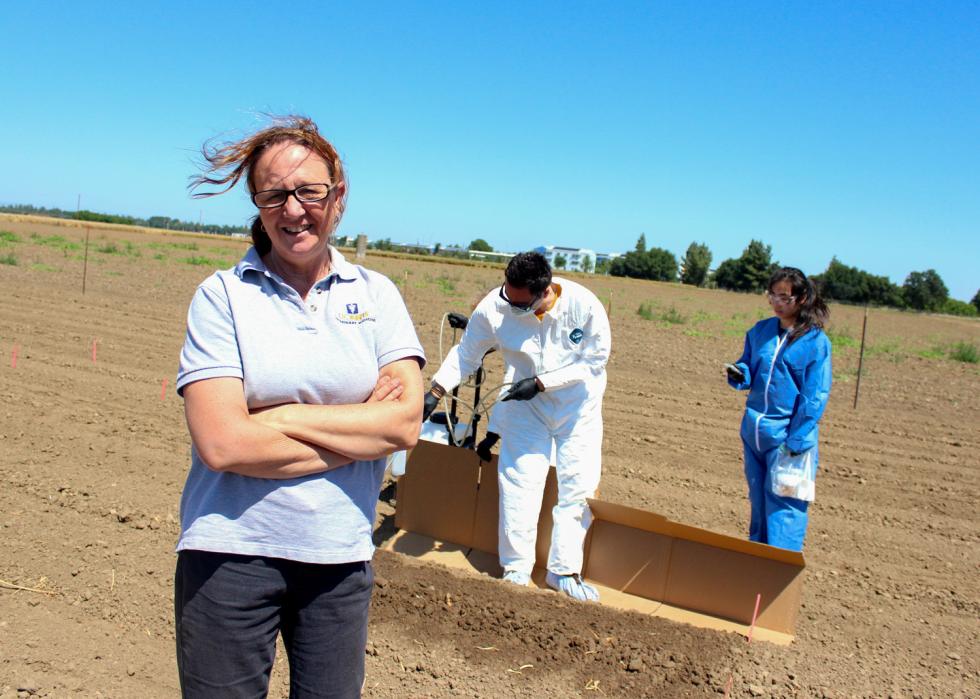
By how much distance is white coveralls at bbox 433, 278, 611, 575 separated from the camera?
4.02 metres

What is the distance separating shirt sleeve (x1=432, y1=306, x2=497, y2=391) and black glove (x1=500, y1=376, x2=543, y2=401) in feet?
1.32

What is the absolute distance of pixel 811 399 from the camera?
3795 millimetres

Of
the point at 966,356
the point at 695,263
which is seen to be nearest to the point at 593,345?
the point at 966,356

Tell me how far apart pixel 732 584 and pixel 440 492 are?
1696mm

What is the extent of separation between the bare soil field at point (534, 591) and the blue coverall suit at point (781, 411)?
1.85 ft

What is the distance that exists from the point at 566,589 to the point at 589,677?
789mm

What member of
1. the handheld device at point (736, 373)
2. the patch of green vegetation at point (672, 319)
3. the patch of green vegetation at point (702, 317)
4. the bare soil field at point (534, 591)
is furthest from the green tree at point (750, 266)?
the handheld device at point (736, 373)

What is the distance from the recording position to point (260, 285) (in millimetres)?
1698

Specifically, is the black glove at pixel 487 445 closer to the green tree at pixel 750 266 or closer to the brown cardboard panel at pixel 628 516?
the brown cardboard panel at pixel 628 516

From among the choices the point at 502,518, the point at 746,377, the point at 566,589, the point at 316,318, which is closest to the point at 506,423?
the point at 502,518

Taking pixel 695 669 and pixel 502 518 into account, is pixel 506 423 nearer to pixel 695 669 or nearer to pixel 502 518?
pixel 502 518

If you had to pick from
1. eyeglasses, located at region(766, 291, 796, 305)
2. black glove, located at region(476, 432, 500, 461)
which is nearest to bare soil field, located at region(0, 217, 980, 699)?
black glove, located at region(476, 432, 500, 461)

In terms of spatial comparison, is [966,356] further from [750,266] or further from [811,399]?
[750,266]

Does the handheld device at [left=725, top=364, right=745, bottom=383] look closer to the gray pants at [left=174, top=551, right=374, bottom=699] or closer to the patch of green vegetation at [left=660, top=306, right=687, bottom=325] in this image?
the gray pants at [left=174, top=551, right=374, bottom=699]
